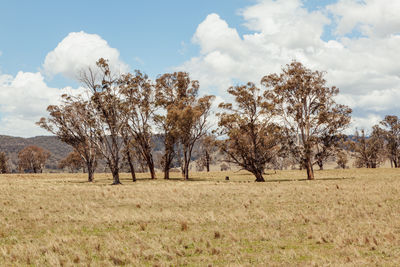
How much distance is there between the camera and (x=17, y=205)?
20.4 meters

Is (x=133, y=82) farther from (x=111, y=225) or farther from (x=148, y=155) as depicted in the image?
(x=111, y=225)

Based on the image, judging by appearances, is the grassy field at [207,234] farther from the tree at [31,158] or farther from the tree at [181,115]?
the tree at [31,158]

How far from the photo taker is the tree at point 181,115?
5103 cm

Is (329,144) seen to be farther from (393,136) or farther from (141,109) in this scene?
(393,136)

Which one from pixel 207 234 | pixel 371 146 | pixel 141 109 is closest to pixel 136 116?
pixel 141 109

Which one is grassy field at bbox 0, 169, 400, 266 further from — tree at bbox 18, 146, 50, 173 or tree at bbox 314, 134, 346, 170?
tree at bbox 18, 146, 50, 173

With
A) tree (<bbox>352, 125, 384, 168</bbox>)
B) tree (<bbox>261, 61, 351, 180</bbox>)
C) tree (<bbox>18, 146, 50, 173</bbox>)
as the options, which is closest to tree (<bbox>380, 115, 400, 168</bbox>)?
tree (<bbox>352, 125, 384, 168</bbox>)

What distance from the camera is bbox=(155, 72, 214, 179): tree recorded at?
51.0m

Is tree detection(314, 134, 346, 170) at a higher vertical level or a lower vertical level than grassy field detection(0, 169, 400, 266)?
higher

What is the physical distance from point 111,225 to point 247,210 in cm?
700

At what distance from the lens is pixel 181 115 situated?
50.1 meters

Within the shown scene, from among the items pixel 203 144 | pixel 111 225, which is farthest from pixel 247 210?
pixel 203 144

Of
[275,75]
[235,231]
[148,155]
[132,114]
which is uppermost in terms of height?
[275,75]

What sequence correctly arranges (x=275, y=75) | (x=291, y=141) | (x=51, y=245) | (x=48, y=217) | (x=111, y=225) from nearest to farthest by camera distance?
(x=51, y=245), (x=111, y=225), (x=48, y=217), (x=291, y=141), (x=275, y=75)
